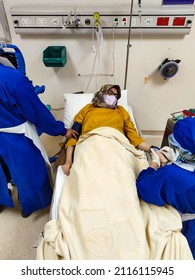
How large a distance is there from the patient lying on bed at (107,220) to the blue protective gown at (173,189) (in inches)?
2.9

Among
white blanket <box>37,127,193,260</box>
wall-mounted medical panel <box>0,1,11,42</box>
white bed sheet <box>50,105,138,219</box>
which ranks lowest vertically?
white bed sheet <box>50,105,138,219</box>

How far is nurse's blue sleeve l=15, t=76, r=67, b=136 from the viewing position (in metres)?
1.07

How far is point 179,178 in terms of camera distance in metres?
0.84

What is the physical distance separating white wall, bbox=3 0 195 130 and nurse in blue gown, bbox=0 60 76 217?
0.85m

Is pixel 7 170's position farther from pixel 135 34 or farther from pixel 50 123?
pixel 135 34

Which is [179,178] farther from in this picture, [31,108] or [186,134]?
[31,108]

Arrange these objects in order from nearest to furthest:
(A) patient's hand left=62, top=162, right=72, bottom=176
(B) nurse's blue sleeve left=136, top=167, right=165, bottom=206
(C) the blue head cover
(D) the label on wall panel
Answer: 1. (C) the blue head cover
2. (B) nurse's blue sleeve left=136, top=167, right=165, bottom=206
3. (A) patient's hand left=62, top=162, right=72, bottom=176
4. (D) the label on wall panel

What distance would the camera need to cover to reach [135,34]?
1.83 meters

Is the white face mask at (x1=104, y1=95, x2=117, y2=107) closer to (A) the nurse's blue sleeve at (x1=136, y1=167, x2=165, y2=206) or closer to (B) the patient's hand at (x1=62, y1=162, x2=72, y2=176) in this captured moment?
(B) the patient's hand at (x1=62, y1=162, x2=72, y2=176)

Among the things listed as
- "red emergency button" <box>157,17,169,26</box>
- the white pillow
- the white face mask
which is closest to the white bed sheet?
the white pillow

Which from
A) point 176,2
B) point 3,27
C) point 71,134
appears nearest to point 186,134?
point 71,134

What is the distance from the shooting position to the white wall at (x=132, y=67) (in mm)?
1881

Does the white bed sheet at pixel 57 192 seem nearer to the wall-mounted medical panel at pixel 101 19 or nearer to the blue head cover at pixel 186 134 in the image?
the blue head cover at pixel 186 134
